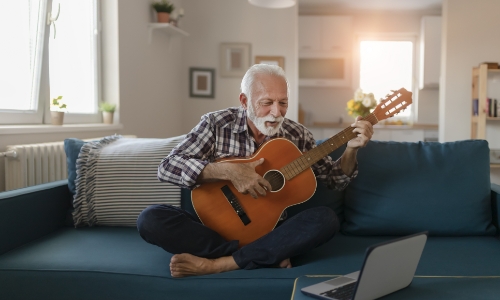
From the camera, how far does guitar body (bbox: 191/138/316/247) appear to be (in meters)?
1.81

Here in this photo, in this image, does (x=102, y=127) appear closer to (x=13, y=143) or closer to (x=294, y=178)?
(x=13, y=143)

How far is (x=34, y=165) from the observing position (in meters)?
2.59

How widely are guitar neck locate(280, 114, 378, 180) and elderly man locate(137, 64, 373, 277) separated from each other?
0.04 meters

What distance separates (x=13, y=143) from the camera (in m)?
2.59

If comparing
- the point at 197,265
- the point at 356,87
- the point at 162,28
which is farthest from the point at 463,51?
the point at 197,265

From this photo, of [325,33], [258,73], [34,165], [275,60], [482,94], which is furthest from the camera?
A: [325,33]

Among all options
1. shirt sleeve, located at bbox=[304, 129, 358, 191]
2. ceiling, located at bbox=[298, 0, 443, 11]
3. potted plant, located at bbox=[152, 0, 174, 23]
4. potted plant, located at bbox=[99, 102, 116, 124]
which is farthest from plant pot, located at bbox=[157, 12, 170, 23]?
shirt sleeve, located at bbox=[304, 129, 358, 191]

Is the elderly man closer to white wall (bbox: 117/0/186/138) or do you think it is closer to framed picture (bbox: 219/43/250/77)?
white wall (bbox: 117/0/186/138)

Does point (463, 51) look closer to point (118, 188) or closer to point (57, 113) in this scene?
point (57, 113)

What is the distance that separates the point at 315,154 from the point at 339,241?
1.25ft

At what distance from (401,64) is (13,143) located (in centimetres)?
571

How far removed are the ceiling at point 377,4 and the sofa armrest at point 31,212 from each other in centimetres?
490

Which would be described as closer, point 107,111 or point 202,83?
point 107,111

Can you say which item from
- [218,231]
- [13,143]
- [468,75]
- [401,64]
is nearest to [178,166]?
[218,231]
